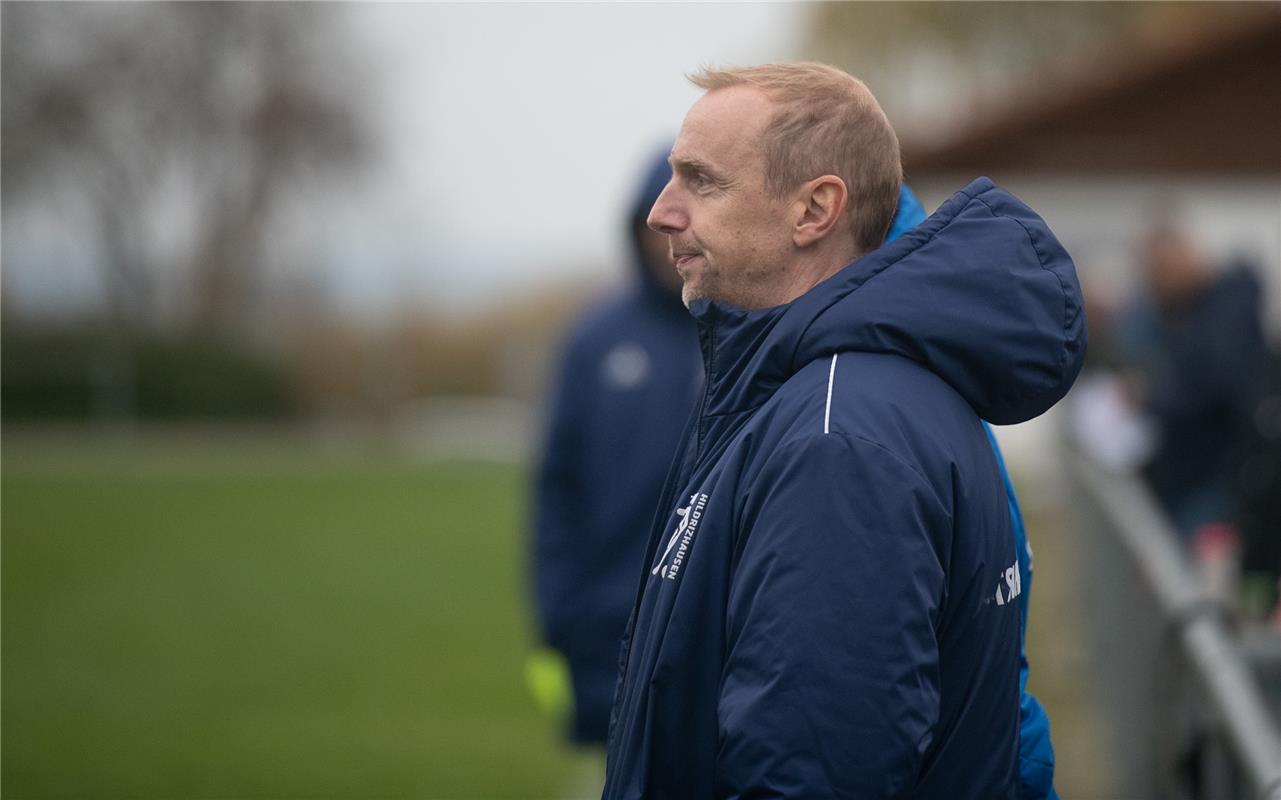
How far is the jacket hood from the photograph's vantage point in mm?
1930

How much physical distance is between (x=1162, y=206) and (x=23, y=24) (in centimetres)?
2963

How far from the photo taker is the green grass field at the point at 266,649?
6824 mm

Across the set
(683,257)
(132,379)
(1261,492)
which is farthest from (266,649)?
(132,379)

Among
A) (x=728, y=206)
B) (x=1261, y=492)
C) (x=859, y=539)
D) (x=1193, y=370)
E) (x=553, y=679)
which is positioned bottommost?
(x=553, y=679)

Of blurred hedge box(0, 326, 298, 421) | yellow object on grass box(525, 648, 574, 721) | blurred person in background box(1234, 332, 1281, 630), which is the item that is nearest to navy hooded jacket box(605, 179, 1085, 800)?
yellow object on grass box(525, 648, 574, 721)

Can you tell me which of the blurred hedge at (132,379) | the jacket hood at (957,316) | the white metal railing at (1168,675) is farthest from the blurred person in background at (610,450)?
the blurred hedge at (132,379)

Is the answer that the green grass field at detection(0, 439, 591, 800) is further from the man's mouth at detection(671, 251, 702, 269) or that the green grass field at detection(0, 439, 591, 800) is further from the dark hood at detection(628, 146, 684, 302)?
the man's mouth at detection(671, 251, 702, 269)

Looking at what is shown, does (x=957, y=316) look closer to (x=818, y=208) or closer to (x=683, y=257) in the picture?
(x=818, y=208)

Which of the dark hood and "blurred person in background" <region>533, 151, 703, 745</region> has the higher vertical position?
the dark hood

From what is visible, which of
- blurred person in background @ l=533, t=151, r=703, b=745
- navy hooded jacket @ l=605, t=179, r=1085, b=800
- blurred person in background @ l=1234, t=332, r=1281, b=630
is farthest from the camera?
blurred person in background @ l=1234, t=332, r=1281, b=630

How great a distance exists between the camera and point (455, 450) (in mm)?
28172

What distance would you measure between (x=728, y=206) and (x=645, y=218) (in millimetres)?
1985

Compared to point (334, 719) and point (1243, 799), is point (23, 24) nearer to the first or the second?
point (334, 719)

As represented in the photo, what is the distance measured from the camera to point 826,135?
2006mm
